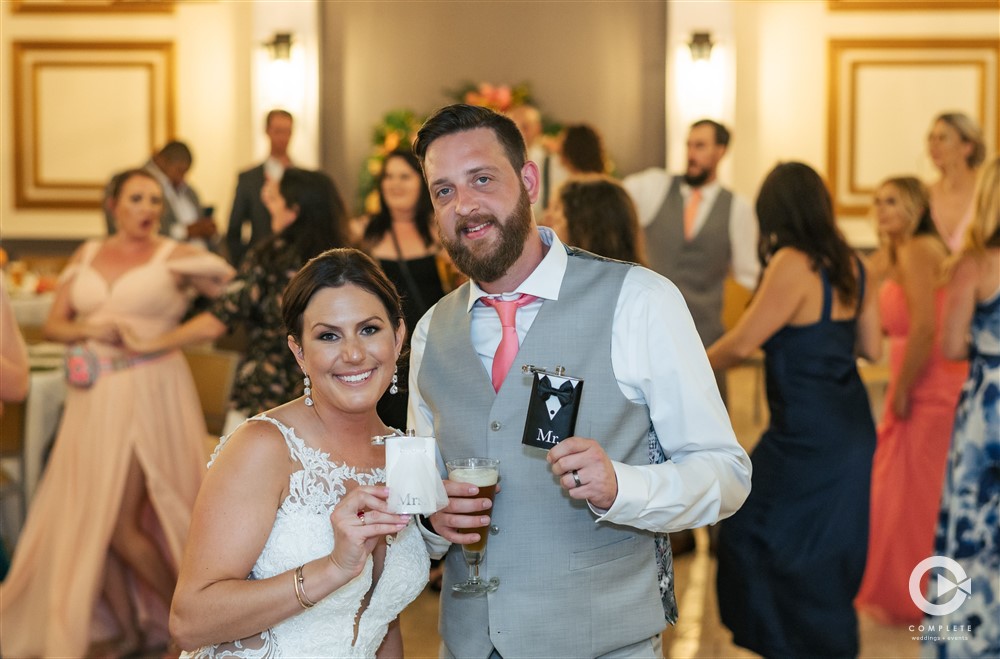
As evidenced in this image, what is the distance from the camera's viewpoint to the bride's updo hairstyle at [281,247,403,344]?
2062 millimetres

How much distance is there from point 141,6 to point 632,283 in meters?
8.64

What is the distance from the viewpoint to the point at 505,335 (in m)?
2.11

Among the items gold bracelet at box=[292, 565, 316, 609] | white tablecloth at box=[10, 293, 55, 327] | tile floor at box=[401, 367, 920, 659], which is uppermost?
white tablecloth at box=[10, 293, 55, 327]

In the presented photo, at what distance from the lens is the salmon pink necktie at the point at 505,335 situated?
2086 millimetres

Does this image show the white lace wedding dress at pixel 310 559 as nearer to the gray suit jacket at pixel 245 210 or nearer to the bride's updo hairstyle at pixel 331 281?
the bride's updo hairstyle at pixel 331 281

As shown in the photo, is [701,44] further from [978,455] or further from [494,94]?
[978,455]

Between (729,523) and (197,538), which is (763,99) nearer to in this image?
(729,523)

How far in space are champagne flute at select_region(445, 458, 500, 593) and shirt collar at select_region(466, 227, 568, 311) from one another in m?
0.34

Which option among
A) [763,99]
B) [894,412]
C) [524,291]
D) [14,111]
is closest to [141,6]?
[14,111]

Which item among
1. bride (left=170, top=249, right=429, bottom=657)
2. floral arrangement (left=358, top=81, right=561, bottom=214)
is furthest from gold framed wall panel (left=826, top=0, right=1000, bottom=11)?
bride (left=170, top=249, right=429, bottom=657)

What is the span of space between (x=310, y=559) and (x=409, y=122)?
7747 mm

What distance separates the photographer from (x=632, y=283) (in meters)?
2.06

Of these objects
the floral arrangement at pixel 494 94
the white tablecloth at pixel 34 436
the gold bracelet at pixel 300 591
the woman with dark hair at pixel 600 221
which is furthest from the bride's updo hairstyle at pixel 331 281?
the floral arrangement at pixel 494 94

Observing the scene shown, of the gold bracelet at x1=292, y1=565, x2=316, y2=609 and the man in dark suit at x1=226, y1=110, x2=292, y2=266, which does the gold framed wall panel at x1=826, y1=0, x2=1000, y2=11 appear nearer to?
the man in dark suit at x1=226, y1=110, x2=292, y2=266
